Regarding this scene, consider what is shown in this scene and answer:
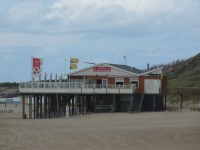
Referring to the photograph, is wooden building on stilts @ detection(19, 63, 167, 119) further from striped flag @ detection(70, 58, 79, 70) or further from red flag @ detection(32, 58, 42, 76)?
striped flag @ detection(70, 58, 79, 70)

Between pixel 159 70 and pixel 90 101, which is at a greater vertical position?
pixel 159 70

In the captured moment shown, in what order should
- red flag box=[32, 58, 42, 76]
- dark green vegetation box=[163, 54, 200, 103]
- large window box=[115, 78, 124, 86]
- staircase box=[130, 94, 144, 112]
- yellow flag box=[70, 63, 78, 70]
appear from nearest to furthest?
staircase box=[130, 94, 144, 112] → large window box=[115, 78, 124, 86] → red flag box=[32, 58, 42, 76] → yellow flag box=[70, 63, 78, 70] → dark green vegetation box=[163, 54, 200, 103]

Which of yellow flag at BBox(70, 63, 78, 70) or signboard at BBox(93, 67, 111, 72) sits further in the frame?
yellow flag at BBox(70, 63, 78, 70)

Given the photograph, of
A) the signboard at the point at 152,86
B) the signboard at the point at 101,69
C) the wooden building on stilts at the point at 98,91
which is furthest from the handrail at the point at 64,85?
the signboard at the point at 101,69

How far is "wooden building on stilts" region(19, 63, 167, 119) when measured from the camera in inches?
1946

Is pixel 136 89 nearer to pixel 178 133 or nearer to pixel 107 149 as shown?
pixel 178 133

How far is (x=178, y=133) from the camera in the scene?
22.4 metres

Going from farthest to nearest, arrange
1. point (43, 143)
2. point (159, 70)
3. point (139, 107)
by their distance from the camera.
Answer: point (159, 70), point (139, 107), point (43, 143)

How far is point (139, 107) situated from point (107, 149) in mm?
32085

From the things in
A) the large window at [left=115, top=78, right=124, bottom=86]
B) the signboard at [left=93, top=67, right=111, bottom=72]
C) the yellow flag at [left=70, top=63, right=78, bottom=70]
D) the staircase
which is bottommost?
the staircase

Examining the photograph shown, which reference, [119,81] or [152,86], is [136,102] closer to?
[152,86]

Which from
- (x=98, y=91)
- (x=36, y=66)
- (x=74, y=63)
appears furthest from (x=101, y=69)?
(x=36, y=66)

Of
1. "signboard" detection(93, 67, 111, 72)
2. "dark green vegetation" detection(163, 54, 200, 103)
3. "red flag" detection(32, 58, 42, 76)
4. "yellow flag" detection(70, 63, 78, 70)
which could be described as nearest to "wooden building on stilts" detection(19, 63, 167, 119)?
"signboard" detection(93, 67, 111, 72)

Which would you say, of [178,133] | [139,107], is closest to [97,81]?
[139,107]
